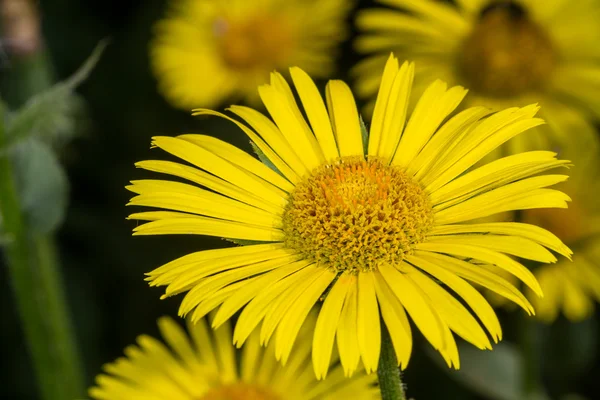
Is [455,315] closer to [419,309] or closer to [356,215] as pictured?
[419,309]

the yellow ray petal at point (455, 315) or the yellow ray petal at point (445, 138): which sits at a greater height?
the yellow ray petal at point (445, 138)

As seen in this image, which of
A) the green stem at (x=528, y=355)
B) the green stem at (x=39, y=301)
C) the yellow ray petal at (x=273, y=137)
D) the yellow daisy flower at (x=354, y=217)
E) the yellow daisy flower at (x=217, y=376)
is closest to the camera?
the yellow daisy flower at (x=354, y=217)

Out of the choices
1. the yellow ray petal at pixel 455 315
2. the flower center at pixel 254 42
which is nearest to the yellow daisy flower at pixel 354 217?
the yellow ray petal at pixel 455 315

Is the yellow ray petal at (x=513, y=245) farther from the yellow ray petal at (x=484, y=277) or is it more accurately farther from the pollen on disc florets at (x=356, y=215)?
the pollen on disc florets at (x=356, y=215)

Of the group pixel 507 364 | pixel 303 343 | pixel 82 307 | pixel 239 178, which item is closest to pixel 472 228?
pixel 239 178

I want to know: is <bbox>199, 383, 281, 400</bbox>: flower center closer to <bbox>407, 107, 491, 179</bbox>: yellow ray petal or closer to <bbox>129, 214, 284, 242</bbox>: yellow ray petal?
<bbox>129, 214, 284, 242</bbox>: yellow ray petal

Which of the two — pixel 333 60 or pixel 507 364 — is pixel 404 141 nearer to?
pixel 507 364
